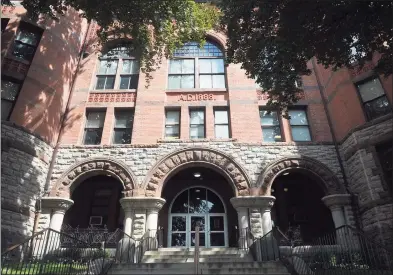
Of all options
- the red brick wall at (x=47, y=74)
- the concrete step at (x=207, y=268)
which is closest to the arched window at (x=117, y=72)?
the red brick wall at (x=47, y=74)

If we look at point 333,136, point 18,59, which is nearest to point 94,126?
point 18,59

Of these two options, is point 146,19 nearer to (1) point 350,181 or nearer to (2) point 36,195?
(2) point 36,195

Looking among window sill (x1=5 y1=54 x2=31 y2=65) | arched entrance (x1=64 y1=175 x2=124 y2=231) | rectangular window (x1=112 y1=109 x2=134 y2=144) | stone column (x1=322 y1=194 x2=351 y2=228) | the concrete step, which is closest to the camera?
the concrete step

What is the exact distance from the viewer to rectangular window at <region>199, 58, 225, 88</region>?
16.9 meters

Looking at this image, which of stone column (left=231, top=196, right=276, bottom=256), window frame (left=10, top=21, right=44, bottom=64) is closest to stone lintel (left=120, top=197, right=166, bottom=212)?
Answer: stone column (left=231, top=196, right=276, bottom=256)

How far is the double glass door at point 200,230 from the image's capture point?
14.5 meters

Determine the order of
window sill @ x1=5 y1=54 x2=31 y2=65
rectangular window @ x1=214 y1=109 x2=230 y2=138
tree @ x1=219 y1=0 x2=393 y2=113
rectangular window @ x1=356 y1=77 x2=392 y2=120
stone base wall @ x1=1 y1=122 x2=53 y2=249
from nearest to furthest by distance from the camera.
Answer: tree @ x1=219 y1=0 x2=393 y2=113 < stone base wall @ x1=1 y1=122 x2=53 y2=249 < rectangular window @ x1=356 y1=77 x2=392 y2=120 < window sill @ x1=5 y1=54 x2=31 y2=65 < rectangular window @ x1=214 y1=109 x2=230 y2=138

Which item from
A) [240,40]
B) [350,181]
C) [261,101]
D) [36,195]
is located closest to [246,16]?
[240,40]

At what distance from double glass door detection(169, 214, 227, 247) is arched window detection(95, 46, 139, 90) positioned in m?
7.65

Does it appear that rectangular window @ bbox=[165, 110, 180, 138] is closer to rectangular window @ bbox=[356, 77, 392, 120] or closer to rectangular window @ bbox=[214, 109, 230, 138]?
rectangular window @ bbox=[214, 109, 230, 138]

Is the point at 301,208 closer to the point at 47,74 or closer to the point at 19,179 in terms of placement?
the point at 19,179

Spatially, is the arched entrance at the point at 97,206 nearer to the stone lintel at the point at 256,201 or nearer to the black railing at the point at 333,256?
the stone lintel at the point at 256,201

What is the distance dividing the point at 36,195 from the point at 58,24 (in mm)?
9384

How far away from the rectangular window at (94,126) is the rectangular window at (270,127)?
27.1ft
